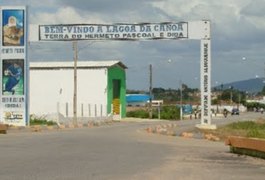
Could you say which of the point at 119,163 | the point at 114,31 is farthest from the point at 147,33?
the point at 119,163

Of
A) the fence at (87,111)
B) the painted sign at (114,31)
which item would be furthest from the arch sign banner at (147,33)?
the fence at (87,111)

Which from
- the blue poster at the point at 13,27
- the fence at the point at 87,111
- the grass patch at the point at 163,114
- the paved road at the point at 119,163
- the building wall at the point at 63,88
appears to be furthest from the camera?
the grass patch at the point at 163,114

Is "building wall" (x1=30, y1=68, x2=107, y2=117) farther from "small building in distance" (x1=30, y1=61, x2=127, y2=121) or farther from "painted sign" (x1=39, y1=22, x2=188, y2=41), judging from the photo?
"painted sign" (x1=39, y1=22, x2=188, y2=41)

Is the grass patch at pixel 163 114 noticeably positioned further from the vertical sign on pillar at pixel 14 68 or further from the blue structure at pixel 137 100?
the blue structure at pixel 137 100

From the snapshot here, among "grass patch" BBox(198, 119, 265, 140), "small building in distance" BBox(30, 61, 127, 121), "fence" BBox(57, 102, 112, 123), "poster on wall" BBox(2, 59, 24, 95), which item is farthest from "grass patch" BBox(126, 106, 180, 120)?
"grass patch" BBox(198, 119, 265, 140)

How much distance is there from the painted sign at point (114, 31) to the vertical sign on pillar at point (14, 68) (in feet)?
5.65

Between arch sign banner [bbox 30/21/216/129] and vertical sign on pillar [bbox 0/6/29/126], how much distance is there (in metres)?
1.06

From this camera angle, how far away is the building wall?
78.1 metres

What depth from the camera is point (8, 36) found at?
47844 mm

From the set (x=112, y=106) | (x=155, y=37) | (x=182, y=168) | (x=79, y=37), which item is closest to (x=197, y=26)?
(x=155, y=37)

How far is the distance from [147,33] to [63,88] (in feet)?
115

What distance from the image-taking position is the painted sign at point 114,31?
44969mm

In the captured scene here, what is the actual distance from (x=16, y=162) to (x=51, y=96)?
60.8 metres

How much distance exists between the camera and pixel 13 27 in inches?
Answer: 1880
